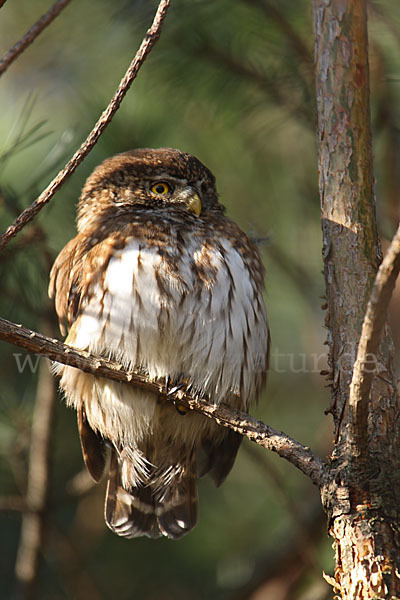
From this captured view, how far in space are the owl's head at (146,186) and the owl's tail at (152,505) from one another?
3.68 feet

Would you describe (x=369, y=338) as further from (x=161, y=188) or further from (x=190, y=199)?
(x=161, y=188)

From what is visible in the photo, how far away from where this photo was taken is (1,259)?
3418 millimetres

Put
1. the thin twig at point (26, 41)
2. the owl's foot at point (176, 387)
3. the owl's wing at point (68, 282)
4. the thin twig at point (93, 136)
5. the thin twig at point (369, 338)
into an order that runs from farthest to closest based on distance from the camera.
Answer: the owl's wing at point (68, 282)
the owl's foot at point (176, 387)
the thin twig at point (26, 41)
the thin twig at point (93, 136)
the thin twig at point (369, 338)

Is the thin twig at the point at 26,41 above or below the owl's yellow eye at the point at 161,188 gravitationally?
below

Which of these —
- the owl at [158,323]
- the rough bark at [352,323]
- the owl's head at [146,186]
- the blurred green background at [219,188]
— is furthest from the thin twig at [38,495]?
the rough bark at [352,323]

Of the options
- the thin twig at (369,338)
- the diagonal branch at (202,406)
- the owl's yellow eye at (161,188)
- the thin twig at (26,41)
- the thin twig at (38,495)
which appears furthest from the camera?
the thin twig at (38,495)

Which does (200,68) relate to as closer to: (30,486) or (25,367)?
(25,367)

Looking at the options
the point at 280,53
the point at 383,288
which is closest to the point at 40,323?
the point at 280,53

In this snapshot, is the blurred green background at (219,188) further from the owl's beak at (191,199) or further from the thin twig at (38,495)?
the owl's beak at (191,199)

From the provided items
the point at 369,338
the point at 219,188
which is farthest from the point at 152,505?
the point at 219,188

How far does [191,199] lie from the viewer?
3369 millimetres

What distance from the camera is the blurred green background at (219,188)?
3.67 m

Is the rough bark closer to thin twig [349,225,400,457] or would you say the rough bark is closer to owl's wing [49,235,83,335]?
thin twig [349,225,400,457]

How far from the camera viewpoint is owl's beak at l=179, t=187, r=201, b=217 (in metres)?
3.33
